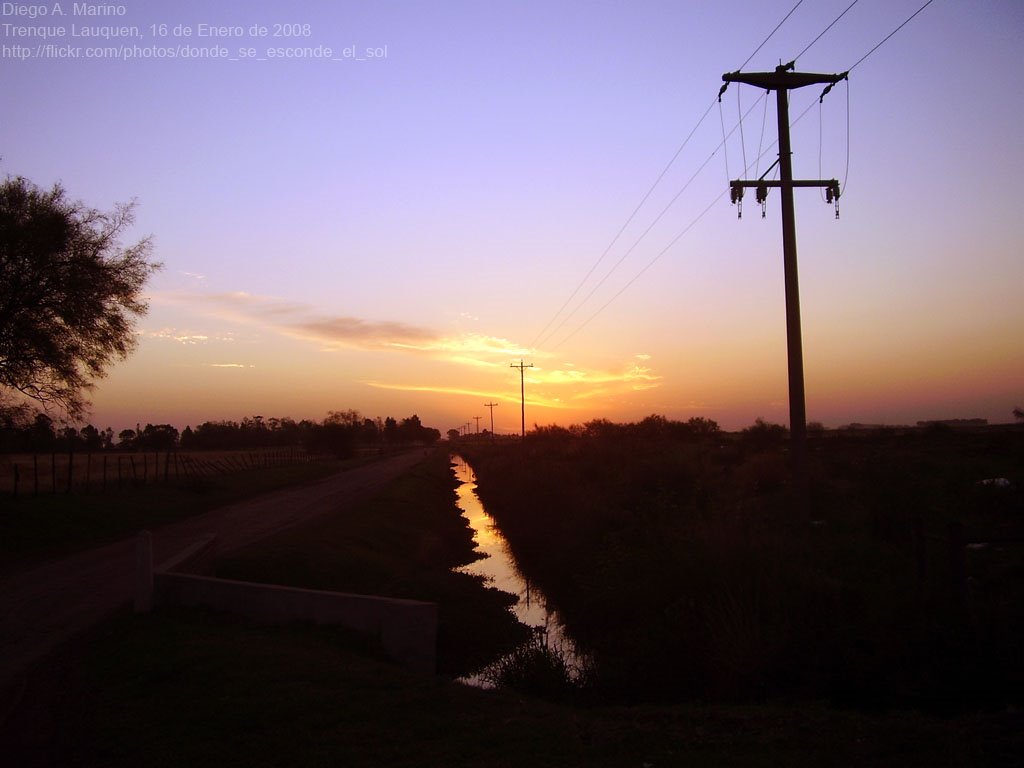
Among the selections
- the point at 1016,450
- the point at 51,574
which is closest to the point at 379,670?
the point at 51,574

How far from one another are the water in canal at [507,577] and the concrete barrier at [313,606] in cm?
529

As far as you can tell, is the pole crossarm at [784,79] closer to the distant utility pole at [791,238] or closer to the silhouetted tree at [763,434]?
the distant utility pole at [791,238]

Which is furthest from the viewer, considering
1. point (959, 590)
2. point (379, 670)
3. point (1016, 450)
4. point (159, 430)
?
point (159, 430)

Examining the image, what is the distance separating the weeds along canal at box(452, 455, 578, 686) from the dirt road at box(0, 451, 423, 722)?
20.0ft

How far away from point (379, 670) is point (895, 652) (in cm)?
583

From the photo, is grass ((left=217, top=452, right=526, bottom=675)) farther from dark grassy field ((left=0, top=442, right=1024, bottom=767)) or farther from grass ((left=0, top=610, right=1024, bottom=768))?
grass ((left=0, top=610, right=1024, bottom=768))

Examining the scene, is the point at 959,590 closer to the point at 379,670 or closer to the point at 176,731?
the point at 379,670

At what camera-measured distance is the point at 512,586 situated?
74.5ft

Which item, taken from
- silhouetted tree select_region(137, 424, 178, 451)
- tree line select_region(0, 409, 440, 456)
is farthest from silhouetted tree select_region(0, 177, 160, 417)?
silhouetted tree select_region(137, 424, 178, 451)

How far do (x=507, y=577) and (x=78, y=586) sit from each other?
12127 millimetres

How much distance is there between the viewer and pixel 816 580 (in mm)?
11414

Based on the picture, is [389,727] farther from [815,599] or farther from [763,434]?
[763,434]

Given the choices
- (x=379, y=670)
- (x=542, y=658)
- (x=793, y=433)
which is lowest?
(x=542, y=658)

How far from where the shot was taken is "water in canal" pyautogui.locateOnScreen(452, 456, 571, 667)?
17675mm
